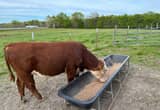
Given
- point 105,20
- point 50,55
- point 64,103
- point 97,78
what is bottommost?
point 64,103

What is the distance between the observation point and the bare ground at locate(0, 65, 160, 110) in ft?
10.5

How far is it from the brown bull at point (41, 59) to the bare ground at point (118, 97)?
0.67 ft

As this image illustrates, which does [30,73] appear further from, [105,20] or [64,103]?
[105,20]

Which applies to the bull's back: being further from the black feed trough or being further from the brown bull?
the black feed trough

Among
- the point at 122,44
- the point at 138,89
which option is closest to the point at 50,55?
the point at 138,89

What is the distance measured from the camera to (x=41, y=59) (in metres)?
3.13

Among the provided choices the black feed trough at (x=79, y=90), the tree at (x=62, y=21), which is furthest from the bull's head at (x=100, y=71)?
the tree at (x=62, y=21)

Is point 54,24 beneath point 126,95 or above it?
above

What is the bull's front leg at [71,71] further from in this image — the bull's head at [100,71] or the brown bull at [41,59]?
the bull's head at [100,71]

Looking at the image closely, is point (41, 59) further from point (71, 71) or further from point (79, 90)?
point (79, 90)

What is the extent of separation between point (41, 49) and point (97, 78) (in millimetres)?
1264

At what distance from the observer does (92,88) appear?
11.8 feet

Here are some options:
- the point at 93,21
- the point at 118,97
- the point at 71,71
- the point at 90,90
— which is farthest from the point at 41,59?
the point at 93,21

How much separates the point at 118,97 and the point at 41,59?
5.09 feet
